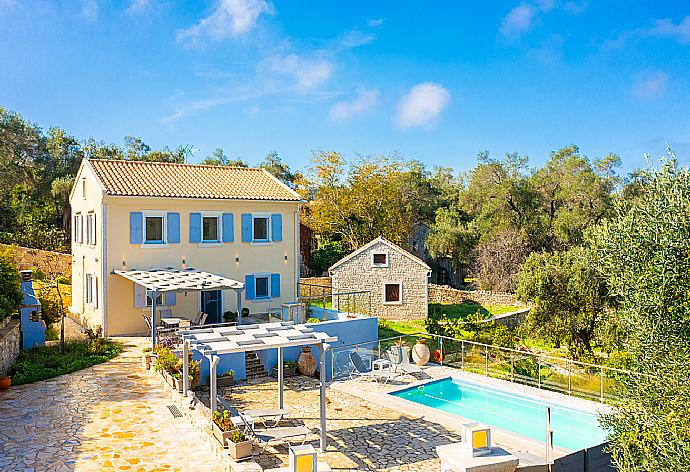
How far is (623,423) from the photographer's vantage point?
7863 millimetres

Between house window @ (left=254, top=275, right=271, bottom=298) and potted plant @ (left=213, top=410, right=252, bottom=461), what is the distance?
13.2m

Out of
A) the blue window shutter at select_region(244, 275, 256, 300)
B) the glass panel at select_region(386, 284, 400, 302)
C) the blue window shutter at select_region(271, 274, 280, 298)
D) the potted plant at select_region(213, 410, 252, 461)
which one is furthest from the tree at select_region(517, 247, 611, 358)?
the potted plant at select_region(213, 410, 252, 461)

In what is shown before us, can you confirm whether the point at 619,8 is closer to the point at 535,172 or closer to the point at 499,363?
the point at 499,363

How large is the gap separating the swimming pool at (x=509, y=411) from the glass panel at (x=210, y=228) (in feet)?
36.2

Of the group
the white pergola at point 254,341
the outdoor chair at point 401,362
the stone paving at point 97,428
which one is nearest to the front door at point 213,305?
the stone paving at point 97,428

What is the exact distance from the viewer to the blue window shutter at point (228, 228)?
937 inches

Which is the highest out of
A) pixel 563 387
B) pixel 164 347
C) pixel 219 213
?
pixel 219 213

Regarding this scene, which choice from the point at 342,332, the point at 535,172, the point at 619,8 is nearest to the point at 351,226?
the point at 535,172

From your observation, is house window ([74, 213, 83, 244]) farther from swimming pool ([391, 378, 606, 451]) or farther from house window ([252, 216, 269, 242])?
swimming pool ([391, 378, 606, 451])

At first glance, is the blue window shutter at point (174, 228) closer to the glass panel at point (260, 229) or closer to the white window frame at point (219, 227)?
the white window frame at point (219, 227)

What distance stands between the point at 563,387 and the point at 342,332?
28.1 feet

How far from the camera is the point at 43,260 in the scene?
34.3m

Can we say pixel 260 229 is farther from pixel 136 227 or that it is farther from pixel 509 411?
pixel 509 411

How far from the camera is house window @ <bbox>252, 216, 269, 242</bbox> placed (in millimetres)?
24828
